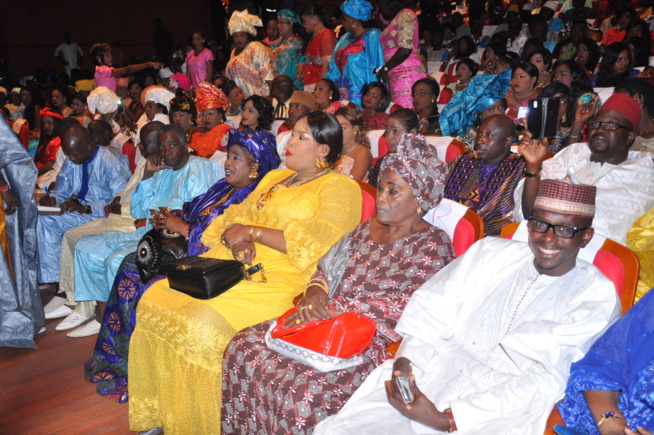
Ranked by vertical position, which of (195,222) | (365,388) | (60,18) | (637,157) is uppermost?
(60,18)

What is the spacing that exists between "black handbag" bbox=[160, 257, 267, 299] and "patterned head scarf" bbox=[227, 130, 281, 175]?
0.98 m

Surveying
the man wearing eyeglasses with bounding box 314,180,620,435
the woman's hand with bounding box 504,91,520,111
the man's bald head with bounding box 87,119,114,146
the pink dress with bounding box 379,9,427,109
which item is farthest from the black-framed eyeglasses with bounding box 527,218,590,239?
the man's bald head with bounding box 87,119,114,146

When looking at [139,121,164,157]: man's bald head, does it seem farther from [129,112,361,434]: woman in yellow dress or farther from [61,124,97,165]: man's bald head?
[129,112,361,434]: woman in yellow dress

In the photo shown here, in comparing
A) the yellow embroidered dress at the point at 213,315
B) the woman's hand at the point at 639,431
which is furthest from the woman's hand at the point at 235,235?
the woman's hand at the point at 639,431

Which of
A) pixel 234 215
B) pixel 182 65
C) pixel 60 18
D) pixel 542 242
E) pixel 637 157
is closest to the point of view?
pixel 542 242

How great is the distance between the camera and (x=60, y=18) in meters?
14.2

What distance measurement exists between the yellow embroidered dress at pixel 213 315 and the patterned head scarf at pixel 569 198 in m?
1.18

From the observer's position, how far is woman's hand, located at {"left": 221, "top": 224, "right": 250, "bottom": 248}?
3113 mm

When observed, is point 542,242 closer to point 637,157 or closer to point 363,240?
point 363,240

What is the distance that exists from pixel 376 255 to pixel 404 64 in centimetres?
390

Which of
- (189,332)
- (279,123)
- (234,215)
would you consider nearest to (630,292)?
(189,332)

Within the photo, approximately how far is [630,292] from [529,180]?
799 millimetres

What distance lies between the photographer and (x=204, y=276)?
2.74 meters

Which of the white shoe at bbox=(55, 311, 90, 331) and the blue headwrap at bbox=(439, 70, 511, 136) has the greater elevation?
the blue headwrap at bbox=(439, 70, 511, 136)
